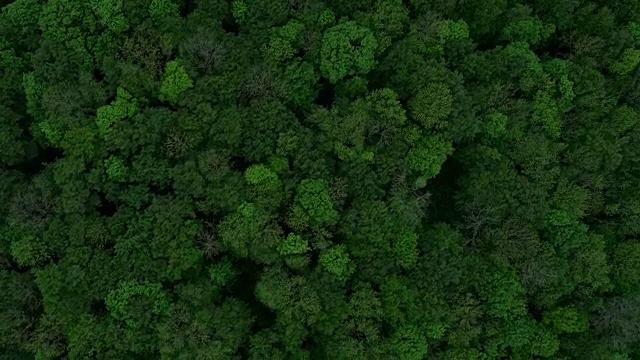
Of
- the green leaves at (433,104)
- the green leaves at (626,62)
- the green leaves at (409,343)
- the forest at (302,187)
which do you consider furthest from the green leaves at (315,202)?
the green leaves at (626,62)

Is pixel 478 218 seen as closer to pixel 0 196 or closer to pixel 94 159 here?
pixel 94 159

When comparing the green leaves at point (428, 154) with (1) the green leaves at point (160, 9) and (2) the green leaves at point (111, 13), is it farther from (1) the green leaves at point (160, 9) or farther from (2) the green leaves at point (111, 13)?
(2) the green leaves at point (111, 13)

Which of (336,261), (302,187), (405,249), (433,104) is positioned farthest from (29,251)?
(433,104)

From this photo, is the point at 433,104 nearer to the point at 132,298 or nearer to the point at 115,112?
the point at 115,112

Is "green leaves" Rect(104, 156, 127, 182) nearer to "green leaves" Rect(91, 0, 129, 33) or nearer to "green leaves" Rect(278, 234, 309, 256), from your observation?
"green leaves" Rect(91, 0, 129, 33)

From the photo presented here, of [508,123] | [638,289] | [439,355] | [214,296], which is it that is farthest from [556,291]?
[214,296]

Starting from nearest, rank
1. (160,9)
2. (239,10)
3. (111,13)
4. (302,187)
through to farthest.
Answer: (302,187), (111,13), (160,9), (239,10)
